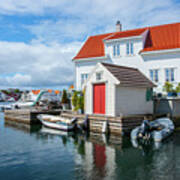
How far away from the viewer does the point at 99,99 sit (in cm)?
2069

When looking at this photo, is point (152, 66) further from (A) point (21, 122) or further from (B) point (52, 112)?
(A) point (21, 122)

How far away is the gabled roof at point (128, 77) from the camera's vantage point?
1961cm

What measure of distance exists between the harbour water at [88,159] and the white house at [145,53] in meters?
11.9

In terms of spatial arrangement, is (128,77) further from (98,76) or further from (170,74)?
(170,74)

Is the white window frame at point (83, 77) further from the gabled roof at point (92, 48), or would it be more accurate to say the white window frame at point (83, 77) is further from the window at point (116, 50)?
the window at point (116, 50)

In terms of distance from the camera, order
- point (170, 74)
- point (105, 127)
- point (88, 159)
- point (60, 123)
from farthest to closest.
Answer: point (170, 74)
point (60, 123)
point (105, 127)
point (88, 159)

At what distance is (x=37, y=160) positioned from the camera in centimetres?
1180

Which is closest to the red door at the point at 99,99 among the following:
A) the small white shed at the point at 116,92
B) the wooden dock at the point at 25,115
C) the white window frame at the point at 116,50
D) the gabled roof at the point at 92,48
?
the small white shed at the point at 116,92

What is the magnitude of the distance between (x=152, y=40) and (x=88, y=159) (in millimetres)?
22661

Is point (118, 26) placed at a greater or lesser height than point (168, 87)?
greater

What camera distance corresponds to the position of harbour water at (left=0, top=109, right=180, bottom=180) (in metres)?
9.60

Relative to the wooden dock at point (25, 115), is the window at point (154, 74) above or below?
above

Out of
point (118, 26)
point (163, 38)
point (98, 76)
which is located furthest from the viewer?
point (118, 26)

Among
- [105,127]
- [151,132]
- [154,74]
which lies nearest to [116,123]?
[105,127]
